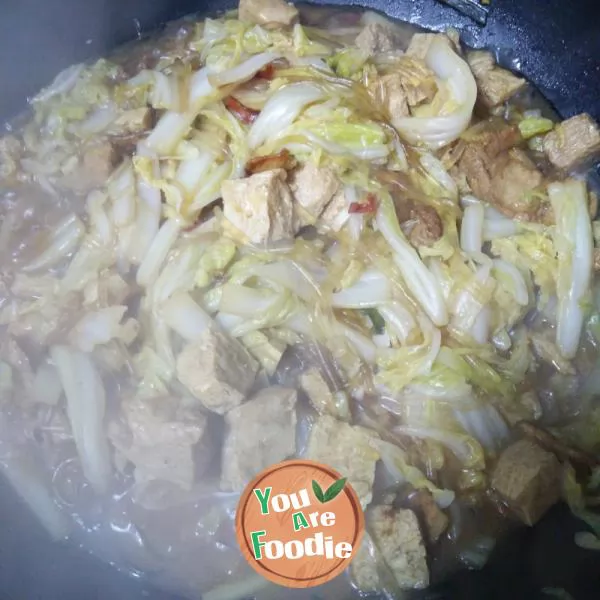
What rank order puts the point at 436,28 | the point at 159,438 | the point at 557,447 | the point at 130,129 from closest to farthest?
the point at 159,438 < the point at 557,447 < the point at 130,129 < the point at 436,28

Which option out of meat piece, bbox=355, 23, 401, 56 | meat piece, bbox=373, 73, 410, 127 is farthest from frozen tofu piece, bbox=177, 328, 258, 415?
meat piece, bbox=355, 23, 401, 56

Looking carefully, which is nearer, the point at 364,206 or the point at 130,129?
the point at 364,206

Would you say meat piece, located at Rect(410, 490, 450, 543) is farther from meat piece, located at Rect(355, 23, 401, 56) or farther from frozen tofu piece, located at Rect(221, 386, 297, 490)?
meat piece, located at Rect(355, 23, 401, 56)

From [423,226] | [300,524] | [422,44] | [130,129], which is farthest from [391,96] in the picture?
[300,524]

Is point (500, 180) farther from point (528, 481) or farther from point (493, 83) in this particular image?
point (528, 481)

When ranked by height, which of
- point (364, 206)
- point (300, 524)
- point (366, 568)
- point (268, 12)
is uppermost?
point (268, 12)

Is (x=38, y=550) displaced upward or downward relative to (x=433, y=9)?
downward

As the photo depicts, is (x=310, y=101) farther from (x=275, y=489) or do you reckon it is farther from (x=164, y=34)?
(x=275, y=489)

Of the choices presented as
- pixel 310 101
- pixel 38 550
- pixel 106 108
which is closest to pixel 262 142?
pixel 310 101
